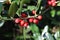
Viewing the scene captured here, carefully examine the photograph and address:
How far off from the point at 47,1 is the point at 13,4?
0.28 metres

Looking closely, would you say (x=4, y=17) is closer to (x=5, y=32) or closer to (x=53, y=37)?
(x=5, y=32)

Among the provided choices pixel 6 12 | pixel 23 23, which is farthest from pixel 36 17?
pixel 6 12

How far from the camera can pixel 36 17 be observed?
1258mm

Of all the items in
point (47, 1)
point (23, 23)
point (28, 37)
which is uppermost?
point (47, 1)

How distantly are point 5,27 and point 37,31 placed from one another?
26cm

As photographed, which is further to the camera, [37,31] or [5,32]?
[5,32]

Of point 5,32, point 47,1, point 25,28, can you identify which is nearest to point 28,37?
point 25,28

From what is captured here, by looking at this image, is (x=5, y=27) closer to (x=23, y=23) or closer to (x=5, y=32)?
(x=5, y=32)

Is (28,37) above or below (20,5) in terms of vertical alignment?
below

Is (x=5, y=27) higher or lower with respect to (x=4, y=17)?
lower

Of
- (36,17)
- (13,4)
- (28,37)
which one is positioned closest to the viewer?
(13,4)

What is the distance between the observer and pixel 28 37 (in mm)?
1370

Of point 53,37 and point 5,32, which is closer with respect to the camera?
point 53,37

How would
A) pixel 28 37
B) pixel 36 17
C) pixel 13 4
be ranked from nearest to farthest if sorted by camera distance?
pixel 13 4, pixel 36 17, pixel 28 37
